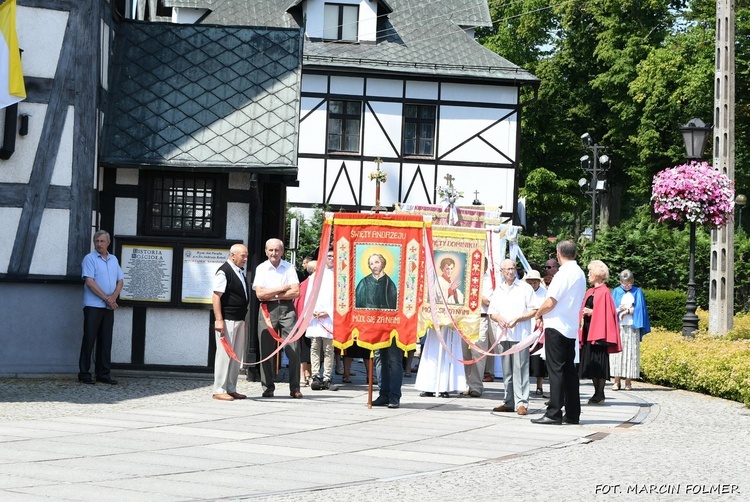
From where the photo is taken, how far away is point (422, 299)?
47.3ft

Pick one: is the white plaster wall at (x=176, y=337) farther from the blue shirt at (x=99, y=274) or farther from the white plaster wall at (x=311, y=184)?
the white plaster wall at (x=311, y=184)

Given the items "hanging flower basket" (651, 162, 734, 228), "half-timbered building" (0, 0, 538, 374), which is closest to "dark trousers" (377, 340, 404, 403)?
"half-timbered building" (0, 0, 538, 374)

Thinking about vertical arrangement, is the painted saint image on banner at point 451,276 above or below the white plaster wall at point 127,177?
below

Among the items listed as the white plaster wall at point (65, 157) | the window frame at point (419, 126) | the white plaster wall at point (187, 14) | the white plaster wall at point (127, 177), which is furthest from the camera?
the white plaster wall at point (187, 14)

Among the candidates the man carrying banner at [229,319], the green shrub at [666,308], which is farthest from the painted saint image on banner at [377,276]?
the green shrub at [666,308]

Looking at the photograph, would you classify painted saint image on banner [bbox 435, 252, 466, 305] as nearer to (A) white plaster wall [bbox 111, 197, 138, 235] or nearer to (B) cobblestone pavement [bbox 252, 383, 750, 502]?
(B) cobblestone pavement [bbox 252, 383, 750, 502]

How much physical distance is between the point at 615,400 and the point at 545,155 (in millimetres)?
35648

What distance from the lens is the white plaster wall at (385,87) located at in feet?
116

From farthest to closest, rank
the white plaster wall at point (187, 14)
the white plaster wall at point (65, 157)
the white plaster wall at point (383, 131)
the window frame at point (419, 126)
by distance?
the white plaster wall at point (187, 14) < the window frame at point (419, 126) < the white plaster wall at point (383, 131) < the white plaster wall at point (65, 157)

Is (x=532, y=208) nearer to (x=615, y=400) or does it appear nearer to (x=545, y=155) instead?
(x=545, y=155)

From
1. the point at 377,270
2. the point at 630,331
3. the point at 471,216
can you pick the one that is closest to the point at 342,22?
the point at 471,216

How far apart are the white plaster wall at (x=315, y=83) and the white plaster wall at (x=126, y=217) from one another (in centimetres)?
1868

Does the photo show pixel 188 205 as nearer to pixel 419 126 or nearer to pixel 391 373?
pixel 391 373

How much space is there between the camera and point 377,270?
14.3 meters
